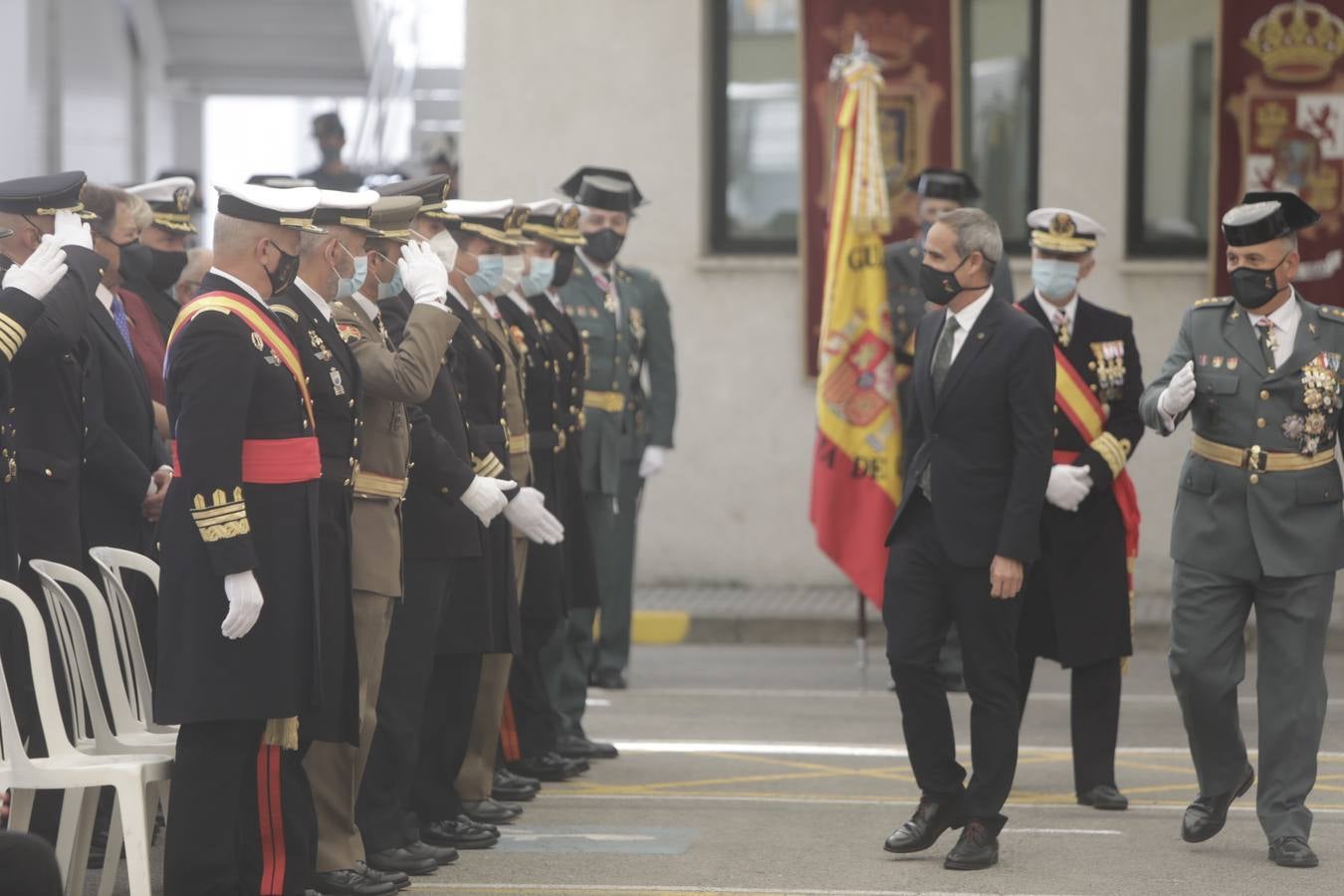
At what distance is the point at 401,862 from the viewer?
7094mm

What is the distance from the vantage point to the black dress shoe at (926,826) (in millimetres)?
7363

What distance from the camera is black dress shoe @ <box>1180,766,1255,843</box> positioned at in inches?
296

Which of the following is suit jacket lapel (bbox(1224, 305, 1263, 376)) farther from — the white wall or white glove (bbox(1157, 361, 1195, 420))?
the white wall

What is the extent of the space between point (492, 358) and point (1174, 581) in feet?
7.76

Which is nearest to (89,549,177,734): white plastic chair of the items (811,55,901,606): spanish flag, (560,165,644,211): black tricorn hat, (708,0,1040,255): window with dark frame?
(560,165,644,211): black tricorn hat

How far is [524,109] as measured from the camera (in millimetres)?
14805

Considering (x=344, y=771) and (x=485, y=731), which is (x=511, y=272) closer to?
(x=485, y=731)

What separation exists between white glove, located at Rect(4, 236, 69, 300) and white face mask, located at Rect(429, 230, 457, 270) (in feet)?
4.00

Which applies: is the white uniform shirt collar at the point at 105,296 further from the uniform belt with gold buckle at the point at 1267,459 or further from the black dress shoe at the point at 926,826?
the uniform belt with gold buckle at the point at 1267,459

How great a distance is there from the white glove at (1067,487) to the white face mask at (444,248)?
2.29m

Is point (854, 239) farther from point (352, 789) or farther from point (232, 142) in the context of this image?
point (232, 142)

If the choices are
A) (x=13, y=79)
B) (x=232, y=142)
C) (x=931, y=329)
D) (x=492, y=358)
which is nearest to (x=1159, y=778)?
(x=931, y=329)

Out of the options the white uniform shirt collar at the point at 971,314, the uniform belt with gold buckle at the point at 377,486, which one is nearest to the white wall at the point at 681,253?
the white uniform shirt collar at the point at 971,314

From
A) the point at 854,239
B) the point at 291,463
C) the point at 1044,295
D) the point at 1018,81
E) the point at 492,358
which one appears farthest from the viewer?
the point at 1018,81
